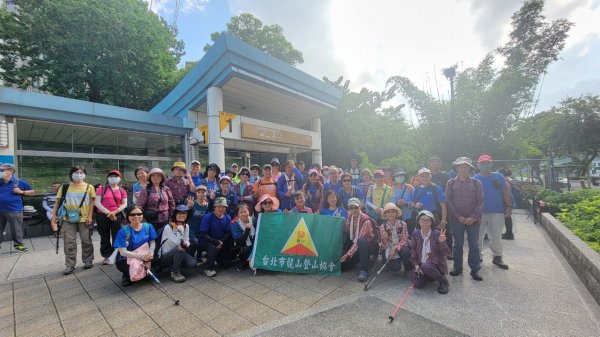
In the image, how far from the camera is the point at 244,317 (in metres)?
3.03

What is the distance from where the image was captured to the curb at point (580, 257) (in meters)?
3.37

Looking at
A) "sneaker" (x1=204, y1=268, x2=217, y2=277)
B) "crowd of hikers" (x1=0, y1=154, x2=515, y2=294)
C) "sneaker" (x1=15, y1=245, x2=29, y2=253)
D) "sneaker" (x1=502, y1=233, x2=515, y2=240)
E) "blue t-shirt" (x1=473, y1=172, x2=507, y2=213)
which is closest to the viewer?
"crowd of hikers" (x1=0, y1=154, x2=515, y2=294)

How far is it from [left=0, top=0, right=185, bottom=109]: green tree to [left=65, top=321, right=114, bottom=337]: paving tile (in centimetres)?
1734

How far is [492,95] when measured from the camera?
599 inches

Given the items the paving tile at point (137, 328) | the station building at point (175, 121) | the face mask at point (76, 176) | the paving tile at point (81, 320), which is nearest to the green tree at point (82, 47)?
the station building at point (175, 121)

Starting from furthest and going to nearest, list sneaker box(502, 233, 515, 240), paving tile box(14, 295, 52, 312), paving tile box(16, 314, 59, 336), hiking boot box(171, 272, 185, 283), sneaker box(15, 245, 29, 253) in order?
1. sneaker box(502, 233, 515, 240)
2. sneaker box(15, 245, 29, 253)
3. hiking boot box(171, 272, 185, 283)
4. paving tile box(14, 295, 52, 312)
5. paving tile box(16, 314, 59, 336)

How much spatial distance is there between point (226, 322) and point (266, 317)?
0.43 meters

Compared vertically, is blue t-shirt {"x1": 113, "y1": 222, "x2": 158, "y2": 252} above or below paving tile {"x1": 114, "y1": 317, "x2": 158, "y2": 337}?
above

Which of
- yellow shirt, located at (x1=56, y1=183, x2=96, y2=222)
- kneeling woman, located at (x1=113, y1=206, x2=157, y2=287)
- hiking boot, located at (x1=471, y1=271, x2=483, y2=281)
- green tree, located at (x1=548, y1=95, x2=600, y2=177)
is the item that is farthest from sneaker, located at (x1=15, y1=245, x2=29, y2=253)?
green tree, located at (x1=548, y1=95, x2=600, y2=177)

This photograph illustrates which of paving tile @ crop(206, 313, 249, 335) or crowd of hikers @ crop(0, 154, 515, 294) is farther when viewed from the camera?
crowd of hikers @ crop(0, 154, 515, 294)

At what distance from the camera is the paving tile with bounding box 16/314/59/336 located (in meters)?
2.91

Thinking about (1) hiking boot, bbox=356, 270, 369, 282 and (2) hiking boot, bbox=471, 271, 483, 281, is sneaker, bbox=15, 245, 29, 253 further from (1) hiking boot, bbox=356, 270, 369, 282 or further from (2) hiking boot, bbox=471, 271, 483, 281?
(2) hiking boot, bbox=471, 271, 483, 281

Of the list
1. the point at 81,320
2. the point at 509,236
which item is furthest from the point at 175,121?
the point at 509,236

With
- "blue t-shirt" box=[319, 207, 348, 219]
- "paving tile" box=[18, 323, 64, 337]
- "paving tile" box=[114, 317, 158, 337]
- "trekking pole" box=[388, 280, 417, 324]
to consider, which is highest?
"blue t-shirt" box=[319, 207, 348, 219]
